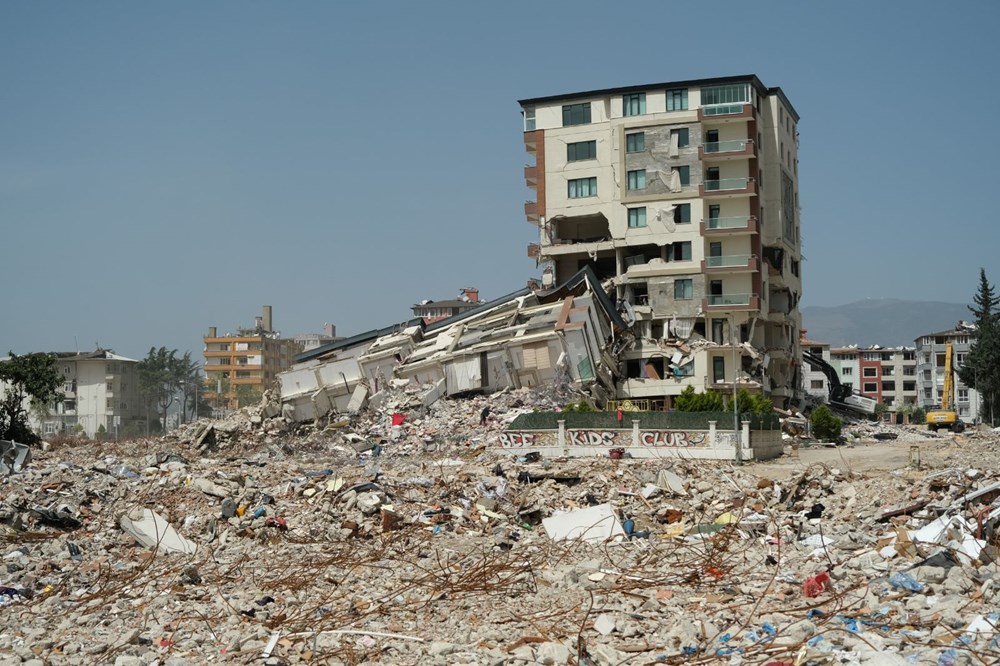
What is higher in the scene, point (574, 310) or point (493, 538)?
point (574, 310)

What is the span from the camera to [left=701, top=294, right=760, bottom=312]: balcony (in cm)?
5100

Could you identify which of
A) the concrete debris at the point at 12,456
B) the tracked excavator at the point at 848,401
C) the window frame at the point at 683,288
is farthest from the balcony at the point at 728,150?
the concrete debris at the point at 12,456

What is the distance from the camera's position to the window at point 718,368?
169ft

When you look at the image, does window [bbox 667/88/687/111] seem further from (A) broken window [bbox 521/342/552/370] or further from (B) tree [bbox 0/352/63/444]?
(B) tree [bbox 0/352/63/444]

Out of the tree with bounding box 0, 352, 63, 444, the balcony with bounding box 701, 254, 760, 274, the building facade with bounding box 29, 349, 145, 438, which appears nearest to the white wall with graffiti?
the balcony with bounding box 701, 254, 760, 274

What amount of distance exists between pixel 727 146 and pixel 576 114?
734 centimetres

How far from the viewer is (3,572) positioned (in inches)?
765

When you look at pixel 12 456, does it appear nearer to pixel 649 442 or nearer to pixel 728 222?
pixel 649 442

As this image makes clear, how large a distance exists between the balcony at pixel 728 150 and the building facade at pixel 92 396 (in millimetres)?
59667

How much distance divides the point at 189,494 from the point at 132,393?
260 feet

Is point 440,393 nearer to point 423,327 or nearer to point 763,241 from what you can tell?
point 423,327

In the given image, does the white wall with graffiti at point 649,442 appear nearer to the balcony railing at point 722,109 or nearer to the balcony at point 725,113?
the balcony at point 725,113

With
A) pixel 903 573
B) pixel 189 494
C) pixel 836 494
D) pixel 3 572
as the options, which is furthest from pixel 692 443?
pixel 3 572

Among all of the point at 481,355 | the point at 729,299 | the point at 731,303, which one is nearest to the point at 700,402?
the point at 731,303
